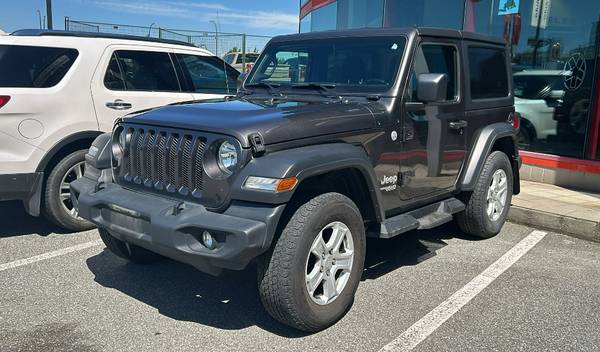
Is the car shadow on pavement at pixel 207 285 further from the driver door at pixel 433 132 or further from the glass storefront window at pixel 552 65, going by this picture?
the glass storefront window at pixel 552 65

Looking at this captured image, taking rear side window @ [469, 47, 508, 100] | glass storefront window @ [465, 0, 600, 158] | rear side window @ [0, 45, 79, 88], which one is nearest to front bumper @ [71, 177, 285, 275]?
rear side window @ [0, 45, 79, 88]

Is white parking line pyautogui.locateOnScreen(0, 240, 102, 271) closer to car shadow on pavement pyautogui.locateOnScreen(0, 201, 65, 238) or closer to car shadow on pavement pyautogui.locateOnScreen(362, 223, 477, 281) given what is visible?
car shadow on pavement pyautogui.locateOnScreen(0, 201, 65, 238)

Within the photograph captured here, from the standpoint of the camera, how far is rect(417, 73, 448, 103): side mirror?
4051 millimetres

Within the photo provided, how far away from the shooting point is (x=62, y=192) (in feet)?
17.4

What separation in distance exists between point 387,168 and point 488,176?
1.70 m

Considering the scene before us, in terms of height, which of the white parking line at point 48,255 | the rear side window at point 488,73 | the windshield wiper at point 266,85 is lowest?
the white parking line at point 48,255

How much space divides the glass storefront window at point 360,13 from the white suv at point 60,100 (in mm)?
6424

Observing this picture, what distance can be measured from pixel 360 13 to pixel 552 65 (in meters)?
5.03

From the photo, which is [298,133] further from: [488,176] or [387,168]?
[488,176]

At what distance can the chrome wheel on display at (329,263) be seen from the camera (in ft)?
11.2

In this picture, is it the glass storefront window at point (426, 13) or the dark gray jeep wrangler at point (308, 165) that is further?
the glass storefront window at point (426, 13)

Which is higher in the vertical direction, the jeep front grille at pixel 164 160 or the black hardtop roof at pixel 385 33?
the black hardtop roof at pixel 385 33

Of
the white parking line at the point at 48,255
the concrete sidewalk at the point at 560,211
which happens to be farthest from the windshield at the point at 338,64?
the concrete sidewalk at the point at 560,211

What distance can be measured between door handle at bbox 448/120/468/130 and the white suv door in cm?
301
